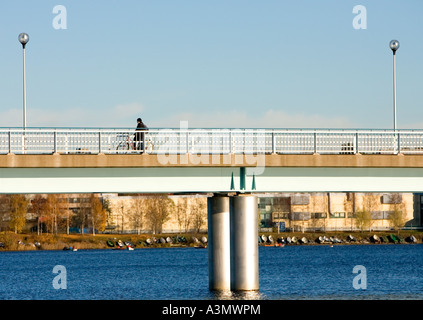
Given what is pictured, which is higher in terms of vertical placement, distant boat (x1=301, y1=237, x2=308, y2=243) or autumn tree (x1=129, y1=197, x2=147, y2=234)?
autumn tree (x1=129, y1=197, x2=147, y2=234)

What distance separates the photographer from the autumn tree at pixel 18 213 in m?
161

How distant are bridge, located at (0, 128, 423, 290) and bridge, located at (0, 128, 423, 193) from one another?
50 mm

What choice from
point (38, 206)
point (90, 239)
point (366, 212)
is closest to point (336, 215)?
point (366, 212)

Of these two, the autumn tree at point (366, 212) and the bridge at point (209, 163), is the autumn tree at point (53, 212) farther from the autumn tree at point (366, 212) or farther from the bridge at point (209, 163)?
the bridge at point (209, 163)

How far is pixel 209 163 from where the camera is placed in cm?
4675

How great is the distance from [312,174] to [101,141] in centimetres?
1125

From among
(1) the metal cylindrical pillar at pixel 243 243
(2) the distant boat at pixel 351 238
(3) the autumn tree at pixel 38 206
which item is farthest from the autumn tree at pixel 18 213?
(1) the metal cylindrical pillar at pixel 243 243

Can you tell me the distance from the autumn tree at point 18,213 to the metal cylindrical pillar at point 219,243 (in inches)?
4536

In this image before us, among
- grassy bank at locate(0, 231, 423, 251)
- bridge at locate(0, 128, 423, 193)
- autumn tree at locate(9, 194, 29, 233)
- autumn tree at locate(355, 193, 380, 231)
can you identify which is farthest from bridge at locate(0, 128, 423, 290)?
autumn tree at locate(355, 193, 380, 231)

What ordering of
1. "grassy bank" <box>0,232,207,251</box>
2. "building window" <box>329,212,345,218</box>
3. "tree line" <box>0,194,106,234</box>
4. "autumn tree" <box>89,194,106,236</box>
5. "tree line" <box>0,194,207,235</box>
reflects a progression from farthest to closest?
"building window" <box>329,212,345,218</box> → "tree line" <box>0,194,207,235</box> → "autumn tree" <box>89,194,106,236</box> → "tree line" <box>0,194,106,234</box> → "grassy bank" <box>0,232,207,251</box>

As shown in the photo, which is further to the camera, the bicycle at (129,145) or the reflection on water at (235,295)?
the bicycle at (129,145)

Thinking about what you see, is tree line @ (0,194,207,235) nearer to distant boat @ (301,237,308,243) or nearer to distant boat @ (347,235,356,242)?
distant boat @ (301,237,308,243)

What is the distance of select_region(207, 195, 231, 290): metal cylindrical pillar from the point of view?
163 ft
